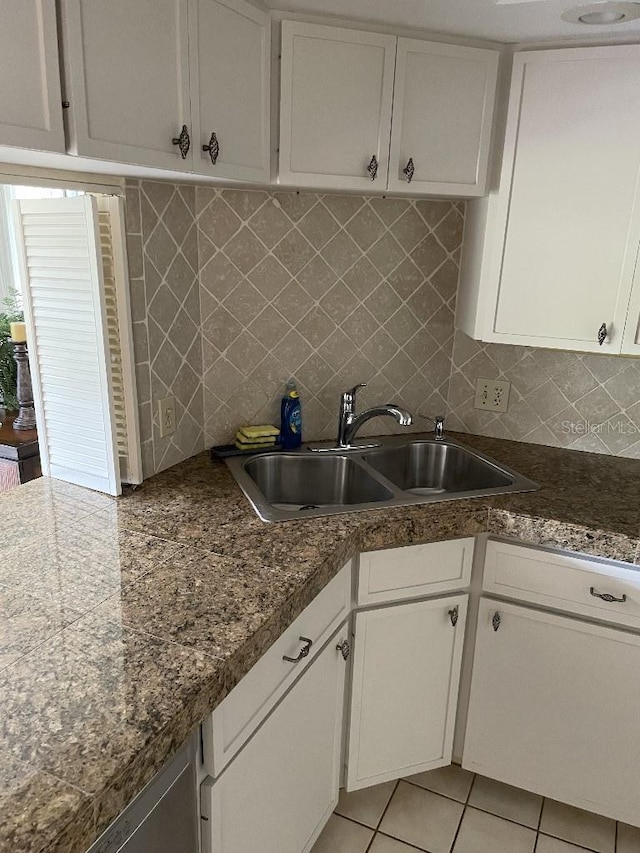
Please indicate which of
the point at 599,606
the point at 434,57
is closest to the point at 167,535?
the point at 599,606

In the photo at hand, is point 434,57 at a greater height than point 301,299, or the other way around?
point 434,57

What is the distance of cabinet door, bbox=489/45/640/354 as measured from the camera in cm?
162

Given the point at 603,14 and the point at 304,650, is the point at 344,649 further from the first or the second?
the point at 603,14

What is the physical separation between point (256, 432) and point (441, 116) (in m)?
1.04

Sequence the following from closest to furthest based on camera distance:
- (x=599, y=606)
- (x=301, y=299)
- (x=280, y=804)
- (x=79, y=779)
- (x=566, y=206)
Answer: (x=79, y=779)
(x=280, y=804)
(x=599, y=606)
(x=566, y=206)
(x=301, y=299)

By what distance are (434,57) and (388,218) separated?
0.51m

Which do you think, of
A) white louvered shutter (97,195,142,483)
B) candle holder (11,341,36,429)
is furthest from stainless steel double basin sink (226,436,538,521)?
candle holder (11,341,36,429)

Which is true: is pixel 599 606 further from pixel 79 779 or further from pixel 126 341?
pixel 126 341

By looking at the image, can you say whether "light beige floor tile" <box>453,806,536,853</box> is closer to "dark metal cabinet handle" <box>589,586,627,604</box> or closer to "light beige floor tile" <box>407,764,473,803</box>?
"light beige floor tile" <box>407,764,473,803</box>

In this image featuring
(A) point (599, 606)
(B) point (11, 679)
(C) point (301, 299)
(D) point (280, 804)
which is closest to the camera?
(B) point (11, 679)

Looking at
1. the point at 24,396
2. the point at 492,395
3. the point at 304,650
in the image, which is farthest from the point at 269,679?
the point at 24,396

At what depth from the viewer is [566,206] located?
1.72 metres

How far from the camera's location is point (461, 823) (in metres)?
1.80

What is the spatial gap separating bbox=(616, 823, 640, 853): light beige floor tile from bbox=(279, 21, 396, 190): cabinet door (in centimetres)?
193
